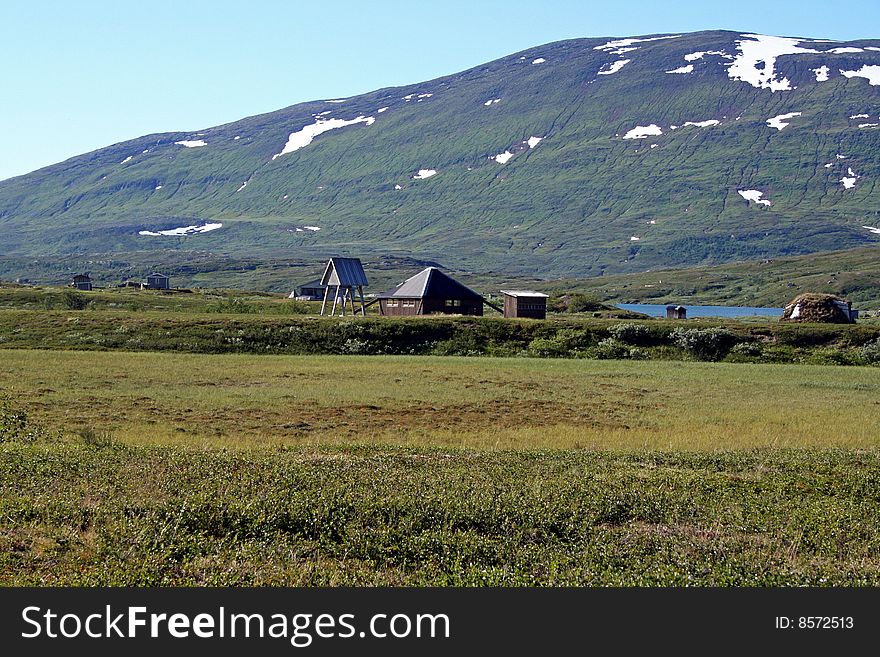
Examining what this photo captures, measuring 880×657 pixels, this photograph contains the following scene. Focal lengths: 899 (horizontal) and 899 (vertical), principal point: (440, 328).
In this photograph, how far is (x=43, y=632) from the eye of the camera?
29.9ft

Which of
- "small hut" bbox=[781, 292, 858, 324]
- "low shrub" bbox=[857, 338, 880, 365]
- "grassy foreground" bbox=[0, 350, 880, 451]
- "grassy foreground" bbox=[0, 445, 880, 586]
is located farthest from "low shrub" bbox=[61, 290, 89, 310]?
"grassy foreground" bbox=[0, 445, 880, 586]

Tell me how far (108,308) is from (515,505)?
7099cm

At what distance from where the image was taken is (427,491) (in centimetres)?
1584

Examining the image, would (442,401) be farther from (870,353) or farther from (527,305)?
(527,305)

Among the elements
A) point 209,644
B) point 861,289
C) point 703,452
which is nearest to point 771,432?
point 703,452

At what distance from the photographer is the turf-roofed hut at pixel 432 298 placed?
81375 mm

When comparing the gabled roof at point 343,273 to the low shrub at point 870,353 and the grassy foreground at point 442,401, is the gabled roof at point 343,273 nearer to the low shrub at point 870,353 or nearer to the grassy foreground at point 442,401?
the grassy foreground at point 442,401

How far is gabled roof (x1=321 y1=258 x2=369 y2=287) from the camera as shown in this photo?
7894 centimetres

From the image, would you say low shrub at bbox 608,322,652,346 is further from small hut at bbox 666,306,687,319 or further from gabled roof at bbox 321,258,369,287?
small hut at bbox 666,306,687,319

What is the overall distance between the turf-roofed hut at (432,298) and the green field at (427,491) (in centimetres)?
4657

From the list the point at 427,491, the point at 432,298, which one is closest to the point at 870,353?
the point at 432,298

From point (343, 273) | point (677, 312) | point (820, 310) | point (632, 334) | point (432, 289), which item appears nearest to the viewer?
point (632, 334)

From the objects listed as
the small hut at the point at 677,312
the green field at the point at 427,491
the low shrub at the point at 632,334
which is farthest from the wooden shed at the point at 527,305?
the green field at the point at 427,491

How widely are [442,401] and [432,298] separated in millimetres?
46837
